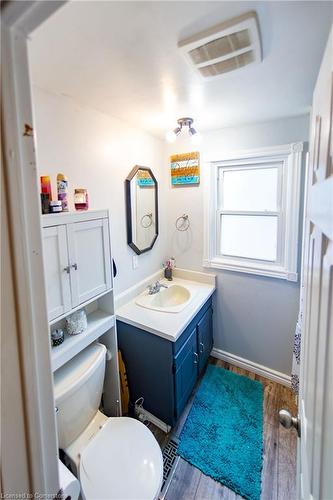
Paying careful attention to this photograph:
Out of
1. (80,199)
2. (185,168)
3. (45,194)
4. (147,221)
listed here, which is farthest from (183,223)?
(45,194)

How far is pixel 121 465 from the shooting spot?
3.87ft

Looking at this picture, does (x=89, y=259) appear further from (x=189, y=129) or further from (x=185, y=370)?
(x=189, y=129)

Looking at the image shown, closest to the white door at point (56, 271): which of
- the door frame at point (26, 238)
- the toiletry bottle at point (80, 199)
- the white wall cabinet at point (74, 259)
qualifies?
the white wall cabinet at point (74, 259)

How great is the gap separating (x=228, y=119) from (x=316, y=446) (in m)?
1.96

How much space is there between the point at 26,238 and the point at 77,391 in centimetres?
113

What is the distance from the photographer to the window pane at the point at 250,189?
2.03 m

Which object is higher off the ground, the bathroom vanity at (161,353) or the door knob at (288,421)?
the door knob at (288,421)

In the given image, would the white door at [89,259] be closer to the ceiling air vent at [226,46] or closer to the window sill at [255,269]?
the ceiling air vent at [226,46]

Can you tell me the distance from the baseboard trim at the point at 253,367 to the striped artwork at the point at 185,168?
1744 mm

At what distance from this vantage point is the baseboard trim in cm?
212

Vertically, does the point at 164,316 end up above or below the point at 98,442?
above

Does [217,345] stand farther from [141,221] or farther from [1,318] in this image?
[1,318]

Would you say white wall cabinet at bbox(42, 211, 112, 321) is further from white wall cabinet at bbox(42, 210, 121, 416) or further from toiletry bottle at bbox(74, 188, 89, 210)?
toiletry bottle at bbox(74, 188, 89, 210)

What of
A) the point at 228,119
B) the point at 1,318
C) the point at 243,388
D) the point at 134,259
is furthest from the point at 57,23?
the point at 243,388
